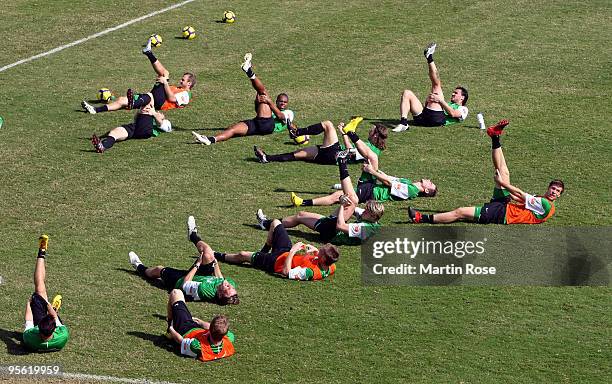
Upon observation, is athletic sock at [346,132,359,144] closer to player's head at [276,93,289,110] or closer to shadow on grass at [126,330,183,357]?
player's head at [276,93,289,110]

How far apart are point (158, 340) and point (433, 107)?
43.0 feet

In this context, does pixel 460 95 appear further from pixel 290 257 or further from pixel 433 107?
pixel 290 257

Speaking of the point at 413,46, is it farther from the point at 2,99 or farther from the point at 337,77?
the point at 2,99

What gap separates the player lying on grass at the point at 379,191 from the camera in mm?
26250

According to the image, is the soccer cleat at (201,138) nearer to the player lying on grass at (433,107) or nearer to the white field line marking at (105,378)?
the player lying on grass at (433,107)

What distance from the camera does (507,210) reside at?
25312 mm

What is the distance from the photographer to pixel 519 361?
802 inches

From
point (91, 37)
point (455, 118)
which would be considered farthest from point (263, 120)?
point (91, 37)

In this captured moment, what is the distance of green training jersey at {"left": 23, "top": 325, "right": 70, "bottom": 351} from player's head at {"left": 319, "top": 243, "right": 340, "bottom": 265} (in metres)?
5.15

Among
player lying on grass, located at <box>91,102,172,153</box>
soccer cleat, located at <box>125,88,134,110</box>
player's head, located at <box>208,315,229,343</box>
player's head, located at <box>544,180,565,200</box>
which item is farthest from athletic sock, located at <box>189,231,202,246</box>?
soccer cleat, located at <box>125,88,134,110</box>

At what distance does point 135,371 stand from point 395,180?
8946mm

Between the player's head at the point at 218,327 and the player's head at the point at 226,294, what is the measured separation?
1926 mm

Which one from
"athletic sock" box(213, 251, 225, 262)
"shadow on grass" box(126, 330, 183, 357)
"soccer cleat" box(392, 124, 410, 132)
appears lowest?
"shadow on grass" box(126, 330, 183, 357)

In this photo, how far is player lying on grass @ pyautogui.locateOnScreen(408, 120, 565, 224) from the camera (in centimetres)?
2517
